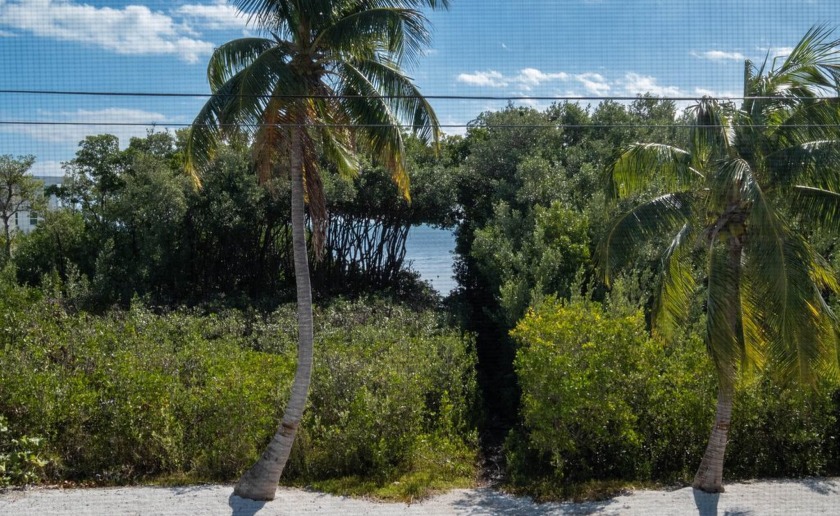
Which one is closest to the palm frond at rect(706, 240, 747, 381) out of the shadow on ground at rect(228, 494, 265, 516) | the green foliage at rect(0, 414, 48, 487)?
the shadow on ground at rect(228, 494, 265, 516)

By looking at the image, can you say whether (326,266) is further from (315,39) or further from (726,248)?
(726,248)

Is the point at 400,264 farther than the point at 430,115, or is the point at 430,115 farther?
the point at 400,264

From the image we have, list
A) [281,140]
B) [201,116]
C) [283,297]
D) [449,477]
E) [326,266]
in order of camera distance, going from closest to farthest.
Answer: [201,116], [281,140], [449,477], [283,297], [326,266]

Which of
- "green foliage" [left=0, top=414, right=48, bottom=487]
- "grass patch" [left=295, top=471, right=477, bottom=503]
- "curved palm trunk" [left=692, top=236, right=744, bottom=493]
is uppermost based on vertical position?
"curved palm trunk" [left=692, top=236, right=744, bottom=493]

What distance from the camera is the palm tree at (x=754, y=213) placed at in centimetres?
569

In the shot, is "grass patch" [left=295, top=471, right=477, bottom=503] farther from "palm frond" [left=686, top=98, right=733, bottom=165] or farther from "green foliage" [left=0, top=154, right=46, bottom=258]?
"green foliage" [left=0, top=154, right=46, bottom=258]

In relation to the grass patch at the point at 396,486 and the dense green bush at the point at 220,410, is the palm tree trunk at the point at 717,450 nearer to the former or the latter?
the grass patch at the point at 396,486

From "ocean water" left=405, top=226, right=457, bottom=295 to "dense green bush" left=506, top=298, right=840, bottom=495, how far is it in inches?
228

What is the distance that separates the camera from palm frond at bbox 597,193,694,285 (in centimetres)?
648

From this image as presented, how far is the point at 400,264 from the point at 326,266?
58.8 inches

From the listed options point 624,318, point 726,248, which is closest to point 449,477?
point 624,318

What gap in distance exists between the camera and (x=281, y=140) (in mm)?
6602

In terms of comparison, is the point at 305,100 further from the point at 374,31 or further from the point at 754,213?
the point at 754,213

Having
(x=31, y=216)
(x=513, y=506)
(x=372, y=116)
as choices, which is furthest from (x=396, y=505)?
(x=31, y=216)
